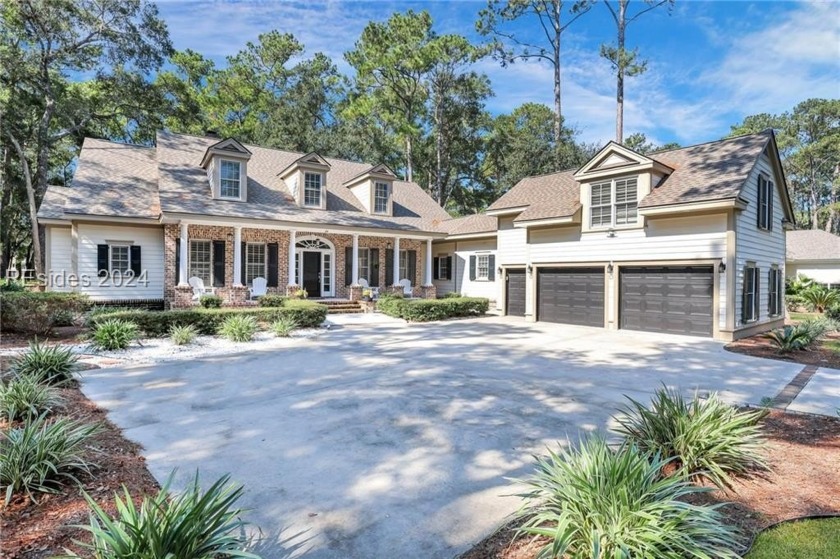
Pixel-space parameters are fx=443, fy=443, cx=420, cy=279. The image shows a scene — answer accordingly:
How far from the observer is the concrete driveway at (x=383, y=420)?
341 cm

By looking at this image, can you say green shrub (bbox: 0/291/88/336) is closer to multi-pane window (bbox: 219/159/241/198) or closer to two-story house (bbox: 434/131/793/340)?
multi-pane window (bbox: 219/159/241/198)

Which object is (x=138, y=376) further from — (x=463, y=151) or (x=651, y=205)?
(x=463, y=151)

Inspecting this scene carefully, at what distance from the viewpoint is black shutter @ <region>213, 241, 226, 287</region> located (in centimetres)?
1769

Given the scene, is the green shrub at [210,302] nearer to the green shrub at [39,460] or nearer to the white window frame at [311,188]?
the white window frame at [311,188]

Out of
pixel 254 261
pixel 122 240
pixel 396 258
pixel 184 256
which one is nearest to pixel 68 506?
pixel 184 256

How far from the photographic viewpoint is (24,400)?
200 inches

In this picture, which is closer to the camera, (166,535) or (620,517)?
(166,535)

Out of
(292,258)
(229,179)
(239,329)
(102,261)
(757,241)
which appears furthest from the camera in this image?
(229,179)

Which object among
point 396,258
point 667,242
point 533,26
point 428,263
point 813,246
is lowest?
point 428,263

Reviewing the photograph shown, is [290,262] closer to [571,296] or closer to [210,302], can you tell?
[210,302]

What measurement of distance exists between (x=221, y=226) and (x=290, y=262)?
2936 mm

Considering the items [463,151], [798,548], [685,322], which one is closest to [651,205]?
[685,322]

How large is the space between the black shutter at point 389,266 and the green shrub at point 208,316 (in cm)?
775

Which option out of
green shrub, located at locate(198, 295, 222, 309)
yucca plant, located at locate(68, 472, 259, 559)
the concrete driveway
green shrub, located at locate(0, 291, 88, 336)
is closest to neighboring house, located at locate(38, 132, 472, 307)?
green shrub, located at locate(198, 295, 222, 309)
